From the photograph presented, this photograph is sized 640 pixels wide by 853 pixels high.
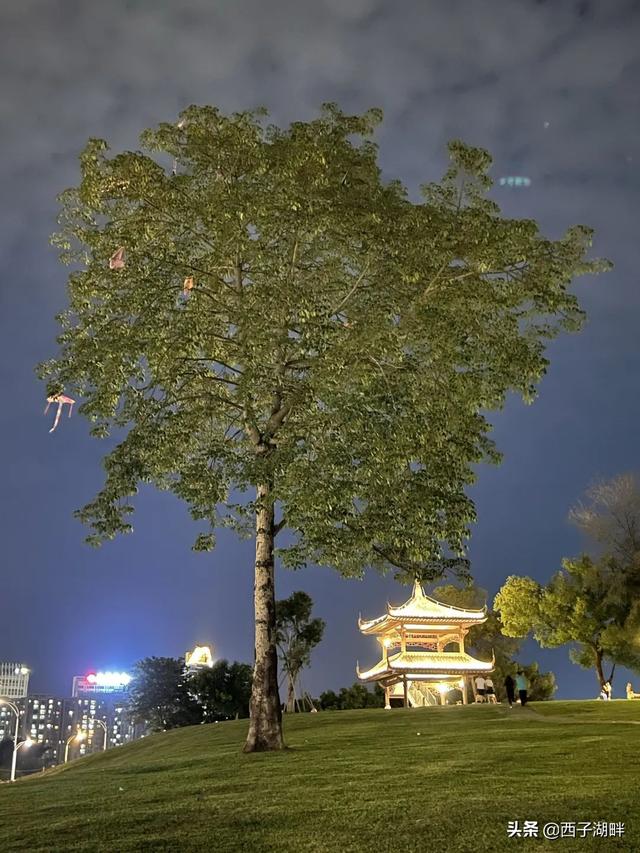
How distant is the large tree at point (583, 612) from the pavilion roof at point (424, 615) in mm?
6063

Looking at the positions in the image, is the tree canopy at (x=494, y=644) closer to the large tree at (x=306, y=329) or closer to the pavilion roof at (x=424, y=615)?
the pavilion roof at (x=424, y=615)

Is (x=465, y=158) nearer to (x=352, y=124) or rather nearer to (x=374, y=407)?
(x=352, y=124)

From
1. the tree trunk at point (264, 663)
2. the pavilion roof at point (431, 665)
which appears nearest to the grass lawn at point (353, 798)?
the tree trunk at point (264, 663)

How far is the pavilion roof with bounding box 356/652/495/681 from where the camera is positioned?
136 feet

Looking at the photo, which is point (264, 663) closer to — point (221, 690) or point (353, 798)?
point (353, 798)

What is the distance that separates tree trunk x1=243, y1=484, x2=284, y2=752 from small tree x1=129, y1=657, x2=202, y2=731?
44.8 metres

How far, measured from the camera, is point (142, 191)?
1678 centimetres

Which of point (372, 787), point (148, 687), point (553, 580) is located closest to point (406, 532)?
point (372, 787)

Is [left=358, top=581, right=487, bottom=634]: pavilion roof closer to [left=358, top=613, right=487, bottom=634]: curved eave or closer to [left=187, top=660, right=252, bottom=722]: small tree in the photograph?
[left=358, top=613, right=487, bottom=634]: curved eave

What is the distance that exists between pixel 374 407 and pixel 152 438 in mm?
5415

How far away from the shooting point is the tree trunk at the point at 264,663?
56.9 feet

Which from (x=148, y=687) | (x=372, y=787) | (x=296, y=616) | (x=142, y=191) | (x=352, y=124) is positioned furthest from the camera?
(x=148, y=687)

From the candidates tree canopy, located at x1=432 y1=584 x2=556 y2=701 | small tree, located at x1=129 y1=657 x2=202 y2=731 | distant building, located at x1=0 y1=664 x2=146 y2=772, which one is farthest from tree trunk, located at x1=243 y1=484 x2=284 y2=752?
distant building, located at x1=0 y1=664 x2=146 y2=772

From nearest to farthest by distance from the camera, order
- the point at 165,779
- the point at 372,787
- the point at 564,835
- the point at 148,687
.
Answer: the point at 564,835 < the point at 372,787 < the point at 165,779 < the point at 148,687
